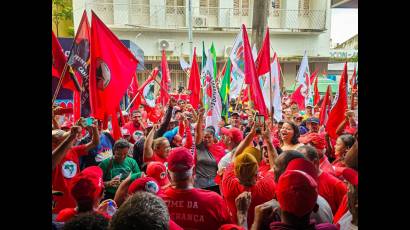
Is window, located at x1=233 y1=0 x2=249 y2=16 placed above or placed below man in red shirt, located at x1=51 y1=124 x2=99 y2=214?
above

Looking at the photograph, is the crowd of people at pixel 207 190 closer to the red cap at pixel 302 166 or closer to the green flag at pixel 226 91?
the red cap at pixel 302 166

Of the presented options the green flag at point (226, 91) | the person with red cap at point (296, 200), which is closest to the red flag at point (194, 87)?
the green flag at point (226, 91)

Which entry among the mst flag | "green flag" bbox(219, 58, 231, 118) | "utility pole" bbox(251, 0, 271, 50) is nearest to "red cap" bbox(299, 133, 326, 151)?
the mst flag

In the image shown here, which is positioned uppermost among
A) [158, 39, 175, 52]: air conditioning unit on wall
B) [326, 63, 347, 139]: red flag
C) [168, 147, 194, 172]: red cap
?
[158, 39, 175, 52]: air conditioning unit on wall

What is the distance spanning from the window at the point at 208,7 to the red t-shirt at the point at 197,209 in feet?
66.5

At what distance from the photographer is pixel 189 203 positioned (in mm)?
2621

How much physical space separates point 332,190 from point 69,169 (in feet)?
8.19

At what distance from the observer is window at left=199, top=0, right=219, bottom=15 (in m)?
21.7

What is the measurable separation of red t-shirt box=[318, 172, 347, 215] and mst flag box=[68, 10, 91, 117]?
7.94ft

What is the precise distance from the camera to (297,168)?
8.35ft

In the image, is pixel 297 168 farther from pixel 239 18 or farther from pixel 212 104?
pixel 239 18

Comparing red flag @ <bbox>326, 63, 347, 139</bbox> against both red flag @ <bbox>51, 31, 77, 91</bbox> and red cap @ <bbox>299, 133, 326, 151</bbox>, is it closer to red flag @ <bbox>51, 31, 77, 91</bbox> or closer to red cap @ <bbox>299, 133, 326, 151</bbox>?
red cap @ <bbox>299, 133, 326, 151</bbox>

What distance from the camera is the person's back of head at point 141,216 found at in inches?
72.6
